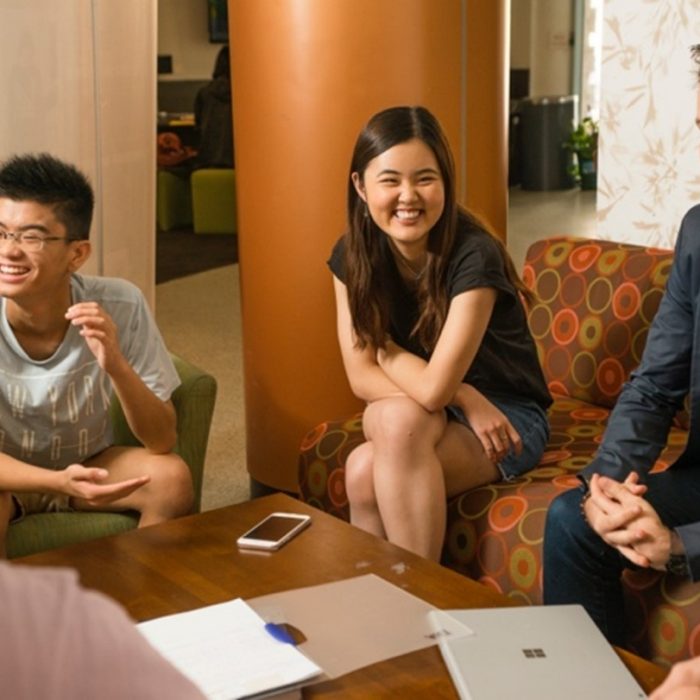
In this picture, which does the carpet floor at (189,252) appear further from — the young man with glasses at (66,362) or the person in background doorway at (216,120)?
the young man with glasses at (66,362)

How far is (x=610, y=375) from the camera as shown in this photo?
298 centimetres

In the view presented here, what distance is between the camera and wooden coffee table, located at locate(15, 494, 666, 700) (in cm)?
186

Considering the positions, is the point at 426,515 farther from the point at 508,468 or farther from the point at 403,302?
the point at 403,302

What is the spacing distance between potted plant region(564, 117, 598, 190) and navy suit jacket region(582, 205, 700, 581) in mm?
8868

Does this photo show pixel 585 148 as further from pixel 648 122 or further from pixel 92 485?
pixel 92 485

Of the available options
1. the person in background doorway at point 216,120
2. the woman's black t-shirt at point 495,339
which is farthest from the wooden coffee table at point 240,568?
the person in background doorway at point 216,120

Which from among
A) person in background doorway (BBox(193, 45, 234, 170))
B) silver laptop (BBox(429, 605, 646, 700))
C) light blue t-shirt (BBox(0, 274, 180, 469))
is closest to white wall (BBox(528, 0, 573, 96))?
person in background doorway (BBox(193, 45, 234, 170))

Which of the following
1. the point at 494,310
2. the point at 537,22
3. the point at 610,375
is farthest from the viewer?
the point at 537,22

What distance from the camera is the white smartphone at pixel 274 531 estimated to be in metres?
2.10

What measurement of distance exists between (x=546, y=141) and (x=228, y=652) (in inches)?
392

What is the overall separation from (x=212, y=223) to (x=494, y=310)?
21.8ft

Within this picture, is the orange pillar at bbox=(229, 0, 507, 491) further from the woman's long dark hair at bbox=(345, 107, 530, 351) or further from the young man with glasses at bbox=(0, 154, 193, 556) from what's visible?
the young man with glasses at bbox=(0, 154, 193, 556)

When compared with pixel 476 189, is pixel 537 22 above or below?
above

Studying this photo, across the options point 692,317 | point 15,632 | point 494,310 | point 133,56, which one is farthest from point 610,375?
point 15,632
